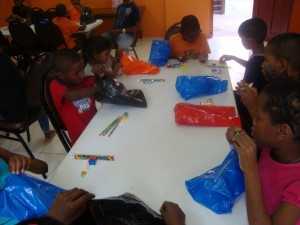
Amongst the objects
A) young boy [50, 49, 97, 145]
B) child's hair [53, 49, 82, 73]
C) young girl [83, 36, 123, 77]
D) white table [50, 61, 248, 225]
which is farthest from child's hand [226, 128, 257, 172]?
young girl [83, 36, 123, 77]

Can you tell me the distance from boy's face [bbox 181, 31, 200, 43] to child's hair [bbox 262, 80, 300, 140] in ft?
5.25

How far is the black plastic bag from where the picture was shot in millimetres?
1491

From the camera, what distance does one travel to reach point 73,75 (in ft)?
4.91

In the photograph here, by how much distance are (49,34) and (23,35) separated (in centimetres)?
37

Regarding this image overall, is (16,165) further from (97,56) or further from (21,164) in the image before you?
(97,56)

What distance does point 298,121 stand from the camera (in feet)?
2.48

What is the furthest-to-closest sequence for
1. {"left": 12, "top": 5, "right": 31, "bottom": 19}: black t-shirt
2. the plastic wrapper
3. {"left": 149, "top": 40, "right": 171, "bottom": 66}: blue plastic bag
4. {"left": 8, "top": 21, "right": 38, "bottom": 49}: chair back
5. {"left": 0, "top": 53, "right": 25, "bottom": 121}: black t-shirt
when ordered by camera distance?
1. {"left": 12, "top": 5, "right": 31, "bottom": 19}: black t-shirt
2. {"left": 8, "top": 21, "right": 38, "bottom": 49}: chair back
3. {"left": 149, "top": 40, "right": 171, "bottom": 66}: blue plastic bag
4. {"left": 0, "top": 53, "right": 25, "bottom": 121}: black t-shirt
5. the plastic wrapper

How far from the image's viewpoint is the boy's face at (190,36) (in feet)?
7.58

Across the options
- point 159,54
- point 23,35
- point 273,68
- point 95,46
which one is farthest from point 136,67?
point 23,35

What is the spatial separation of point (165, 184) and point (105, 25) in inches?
208

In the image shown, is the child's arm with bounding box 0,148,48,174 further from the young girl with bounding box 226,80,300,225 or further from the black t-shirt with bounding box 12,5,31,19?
the black t-shirt with bounding box 12,5,31,19

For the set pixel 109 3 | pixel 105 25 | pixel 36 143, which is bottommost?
pixel 36 143

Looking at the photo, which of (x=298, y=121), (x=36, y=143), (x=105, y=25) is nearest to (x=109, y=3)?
(x=105, y=25)

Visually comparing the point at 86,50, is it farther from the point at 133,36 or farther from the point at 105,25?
the point at 105,25
